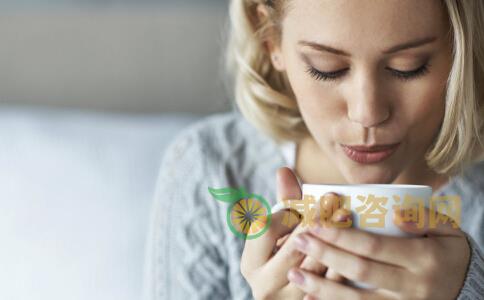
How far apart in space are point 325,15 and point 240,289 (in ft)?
1.46

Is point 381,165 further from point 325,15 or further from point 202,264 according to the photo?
point 202,264

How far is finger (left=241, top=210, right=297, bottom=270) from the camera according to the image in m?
0.68

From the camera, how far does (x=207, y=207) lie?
41.5 inches

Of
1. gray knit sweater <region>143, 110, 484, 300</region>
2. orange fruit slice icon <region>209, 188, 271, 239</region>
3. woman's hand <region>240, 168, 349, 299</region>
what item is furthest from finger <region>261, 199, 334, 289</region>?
gray knit sweater <region>143, 110, 484, 300</region>

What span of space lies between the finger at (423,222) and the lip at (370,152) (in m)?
0.16

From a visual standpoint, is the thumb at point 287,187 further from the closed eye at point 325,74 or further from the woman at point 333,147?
the closed eye at point 325,74

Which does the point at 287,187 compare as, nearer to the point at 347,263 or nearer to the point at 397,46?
the point at 347,263

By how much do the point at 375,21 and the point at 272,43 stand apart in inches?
9.7

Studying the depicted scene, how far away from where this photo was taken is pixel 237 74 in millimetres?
1101

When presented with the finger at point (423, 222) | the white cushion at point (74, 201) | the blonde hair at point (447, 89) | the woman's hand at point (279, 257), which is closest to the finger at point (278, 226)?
the woman's hand at point (279, 257)

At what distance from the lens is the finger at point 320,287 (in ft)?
2.15

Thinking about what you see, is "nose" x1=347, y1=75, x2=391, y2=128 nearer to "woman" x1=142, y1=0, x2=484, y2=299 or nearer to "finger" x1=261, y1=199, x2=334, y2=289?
"woman" x1=142, y1=0, x2=484, y2=299

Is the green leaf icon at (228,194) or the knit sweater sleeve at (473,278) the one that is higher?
the green leaf icon at (228,194)

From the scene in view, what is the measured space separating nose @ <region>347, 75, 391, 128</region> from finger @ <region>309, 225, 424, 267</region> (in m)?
0.18
